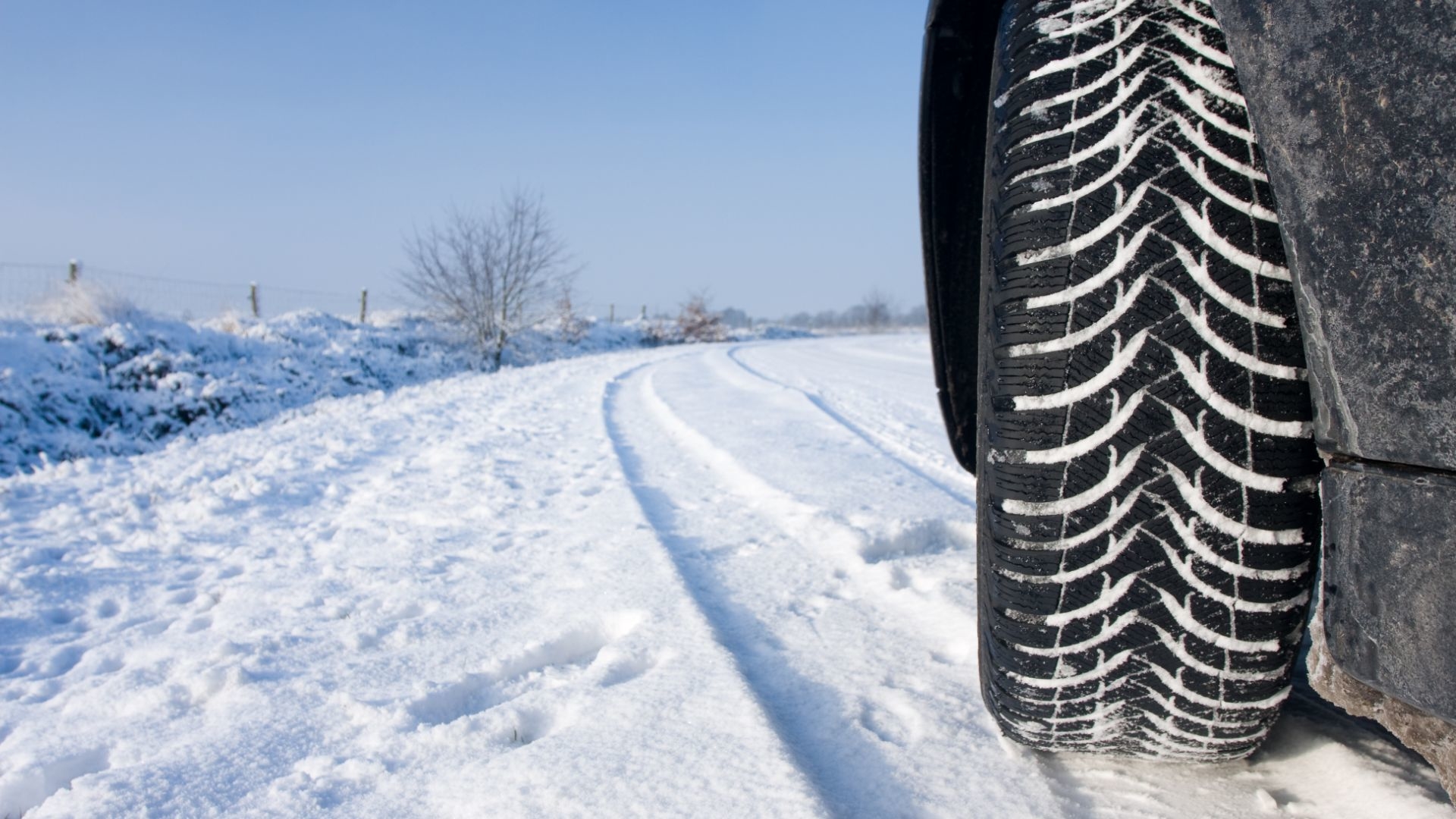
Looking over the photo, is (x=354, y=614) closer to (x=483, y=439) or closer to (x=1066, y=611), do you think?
(x=1066, y=611)

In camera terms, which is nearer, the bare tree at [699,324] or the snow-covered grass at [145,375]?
the snow-covered grass at [145,375]

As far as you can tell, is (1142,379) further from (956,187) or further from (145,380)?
(145,380)

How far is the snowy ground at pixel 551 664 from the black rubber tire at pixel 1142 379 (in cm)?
23

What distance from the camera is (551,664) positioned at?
1.41m

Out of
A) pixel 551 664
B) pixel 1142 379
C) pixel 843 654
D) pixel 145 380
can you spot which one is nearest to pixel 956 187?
pixel 1142 379

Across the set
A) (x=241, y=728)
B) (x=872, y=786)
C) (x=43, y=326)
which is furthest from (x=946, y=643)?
(x=43, y=326)

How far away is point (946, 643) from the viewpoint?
4.67ft

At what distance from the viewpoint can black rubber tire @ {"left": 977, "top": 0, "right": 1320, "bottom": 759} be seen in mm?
808

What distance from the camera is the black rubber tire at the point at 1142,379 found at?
0.81 m

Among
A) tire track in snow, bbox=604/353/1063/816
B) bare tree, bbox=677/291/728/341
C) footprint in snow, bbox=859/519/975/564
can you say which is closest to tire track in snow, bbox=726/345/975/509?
footprint in snow, bbox=859/519/975/564

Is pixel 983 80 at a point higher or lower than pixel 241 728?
higher

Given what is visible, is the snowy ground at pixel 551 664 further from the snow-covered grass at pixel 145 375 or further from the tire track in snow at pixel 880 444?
the snow-covered grass at pixel 145 375

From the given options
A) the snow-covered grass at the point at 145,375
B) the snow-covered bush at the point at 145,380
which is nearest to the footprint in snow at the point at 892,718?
the snow-covered grass at the point at 145,375

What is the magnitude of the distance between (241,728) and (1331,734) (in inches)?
64.3
